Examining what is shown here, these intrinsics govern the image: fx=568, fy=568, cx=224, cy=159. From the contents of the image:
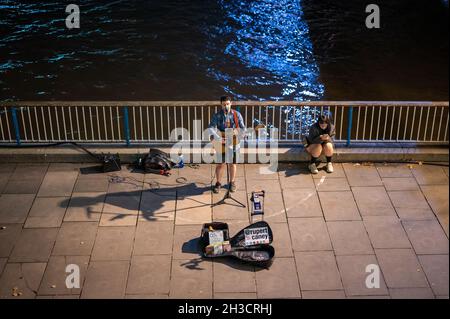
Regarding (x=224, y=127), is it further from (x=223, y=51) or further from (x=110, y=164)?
(x=223, y=51)

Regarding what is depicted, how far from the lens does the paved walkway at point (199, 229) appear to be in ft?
28.2

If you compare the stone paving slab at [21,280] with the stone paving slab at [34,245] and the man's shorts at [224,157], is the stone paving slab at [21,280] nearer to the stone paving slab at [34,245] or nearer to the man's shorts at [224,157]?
the stone paving slab at [34,245]

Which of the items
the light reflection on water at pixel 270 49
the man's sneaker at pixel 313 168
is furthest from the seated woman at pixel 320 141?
the light reflection on water at pixel 270 49

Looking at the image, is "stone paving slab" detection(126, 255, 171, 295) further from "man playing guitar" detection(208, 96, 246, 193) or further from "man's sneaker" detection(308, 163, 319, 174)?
"man's sneaker" detection(308, 163, 319, 174)

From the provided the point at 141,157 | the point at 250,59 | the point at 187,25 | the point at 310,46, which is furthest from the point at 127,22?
the point at 141,157

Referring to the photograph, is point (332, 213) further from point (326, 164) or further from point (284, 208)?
point (326, 164)

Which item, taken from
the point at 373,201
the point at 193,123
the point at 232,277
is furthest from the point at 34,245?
the point at 373,201

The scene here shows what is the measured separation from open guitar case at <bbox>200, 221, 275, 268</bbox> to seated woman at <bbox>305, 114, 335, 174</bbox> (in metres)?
2.41

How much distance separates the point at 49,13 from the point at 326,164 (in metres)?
15.1

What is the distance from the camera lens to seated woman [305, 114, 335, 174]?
428 inches

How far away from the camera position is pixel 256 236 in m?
Result: 9.16

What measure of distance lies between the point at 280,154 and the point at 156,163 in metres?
2.50

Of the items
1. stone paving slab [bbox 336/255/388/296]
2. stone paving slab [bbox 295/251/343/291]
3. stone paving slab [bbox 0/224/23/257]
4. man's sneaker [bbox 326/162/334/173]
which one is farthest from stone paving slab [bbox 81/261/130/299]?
man's sneaker [bbox 326/162/334/173]

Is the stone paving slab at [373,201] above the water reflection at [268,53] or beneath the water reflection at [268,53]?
beneath
